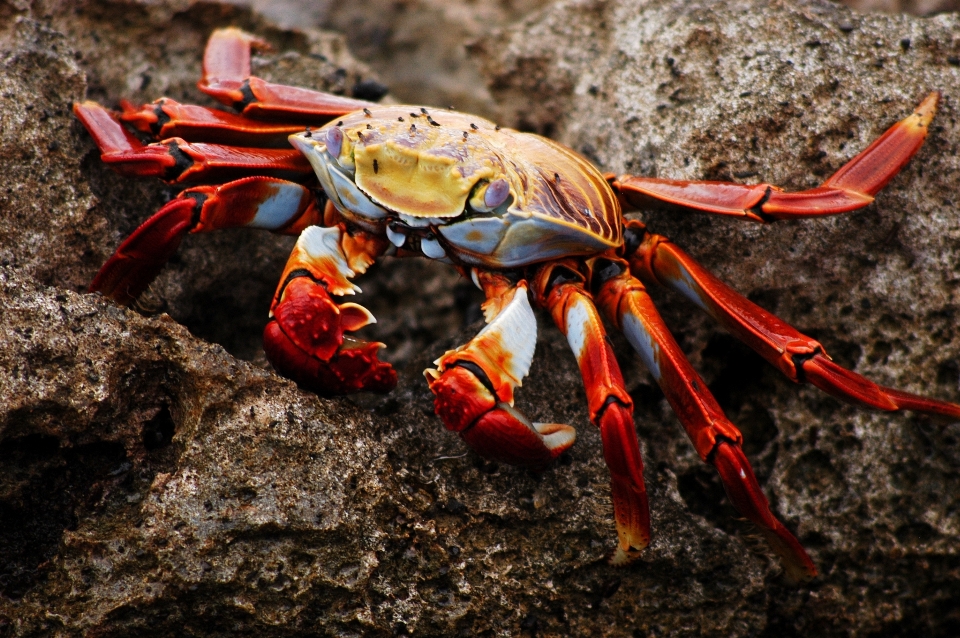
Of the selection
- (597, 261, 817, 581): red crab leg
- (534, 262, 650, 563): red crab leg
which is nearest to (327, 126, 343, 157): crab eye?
(534, 262, 650, 563): red crab leg

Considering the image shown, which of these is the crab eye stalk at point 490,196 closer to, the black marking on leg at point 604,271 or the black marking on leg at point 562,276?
the black marking on leg at point 562,276

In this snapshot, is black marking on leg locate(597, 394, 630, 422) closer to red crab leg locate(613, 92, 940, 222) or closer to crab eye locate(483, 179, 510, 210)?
crab eye locate(483, 179, 510, 210)

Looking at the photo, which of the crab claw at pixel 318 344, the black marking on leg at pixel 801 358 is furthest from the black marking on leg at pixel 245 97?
the black marking on leg at pixel 801 358

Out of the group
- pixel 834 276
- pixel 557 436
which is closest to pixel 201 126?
pixel 557 436

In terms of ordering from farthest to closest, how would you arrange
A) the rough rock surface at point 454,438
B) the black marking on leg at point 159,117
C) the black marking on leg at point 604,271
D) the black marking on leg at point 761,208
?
the black marking on leg at point 159,117, the black marking on leg at point 604,271, the black marking on leg at point 761,208, the rough rock surface at point 454,438

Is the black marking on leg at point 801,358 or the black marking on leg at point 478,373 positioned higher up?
the black marking on leg at point 801,358

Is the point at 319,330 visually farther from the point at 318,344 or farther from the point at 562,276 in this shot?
the point at 562,276

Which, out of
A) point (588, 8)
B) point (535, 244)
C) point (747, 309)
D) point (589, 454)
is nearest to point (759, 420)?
point (747, 309)
